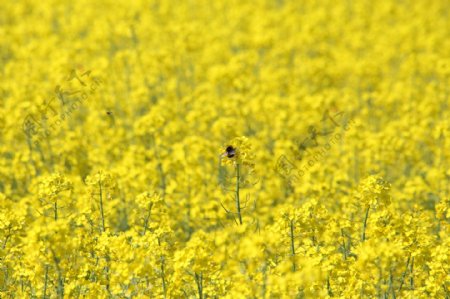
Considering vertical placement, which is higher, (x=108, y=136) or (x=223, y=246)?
(x=108, y=136)

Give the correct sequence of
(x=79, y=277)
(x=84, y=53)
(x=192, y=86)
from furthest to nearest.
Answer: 1. (x=84, y=53)
2. (x=192, y=86)
3. (x=79, y=277)

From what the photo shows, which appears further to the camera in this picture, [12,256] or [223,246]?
[12,256]

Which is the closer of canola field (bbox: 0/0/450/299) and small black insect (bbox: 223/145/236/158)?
canola field (bbox: 0/0/450/299)

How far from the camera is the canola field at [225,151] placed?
324 inches

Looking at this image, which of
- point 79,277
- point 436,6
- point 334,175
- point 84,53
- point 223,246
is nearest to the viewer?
point 223,246

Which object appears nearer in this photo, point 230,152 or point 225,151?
point 230,152

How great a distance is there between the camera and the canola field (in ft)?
27.0

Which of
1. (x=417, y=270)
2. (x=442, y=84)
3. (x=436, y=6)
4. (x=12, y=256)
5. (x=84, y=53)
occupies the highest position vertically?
(x=436, y=6)

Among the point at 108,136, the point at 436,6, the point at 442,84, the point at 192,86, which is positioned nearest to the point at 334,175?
the point at 108,136

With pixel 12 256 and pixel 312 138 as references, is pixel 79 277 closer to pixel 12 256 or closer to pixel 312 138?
pixel 12 256

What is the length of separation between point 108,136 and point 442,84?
27.5 ft

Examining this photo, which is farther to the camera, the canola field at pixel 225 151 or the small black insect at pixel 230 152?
the small black insect at pixel 230 152

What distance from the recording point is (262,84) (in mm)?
16859

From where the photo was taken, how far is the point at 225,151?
350 inches
